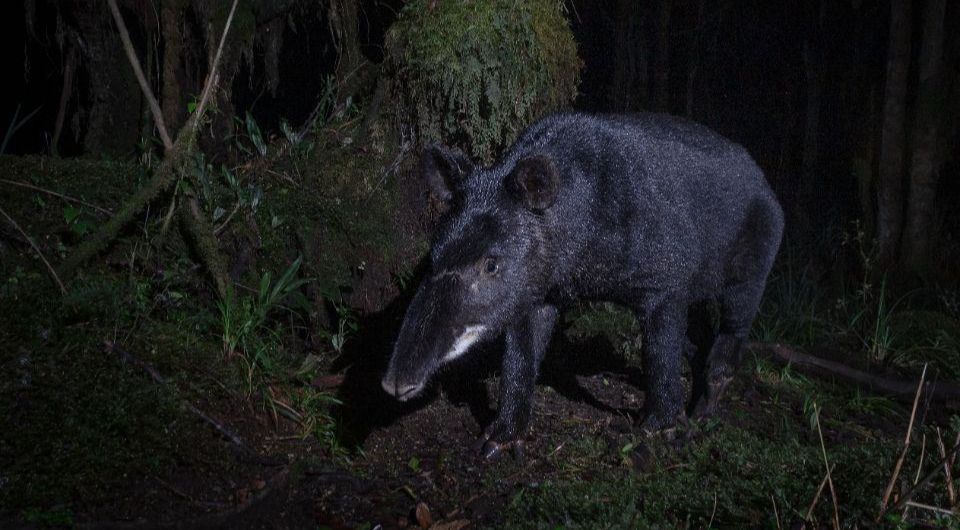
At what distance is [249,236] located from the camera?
4.55 metres

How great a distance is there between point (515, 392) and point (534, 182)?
117 cm

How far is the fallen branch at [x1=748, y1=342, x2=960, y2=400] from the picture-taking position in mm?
5000

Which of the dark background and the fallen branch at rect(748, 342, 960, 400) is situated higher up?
the dark background

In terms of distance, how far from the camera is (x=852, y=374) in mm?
5402

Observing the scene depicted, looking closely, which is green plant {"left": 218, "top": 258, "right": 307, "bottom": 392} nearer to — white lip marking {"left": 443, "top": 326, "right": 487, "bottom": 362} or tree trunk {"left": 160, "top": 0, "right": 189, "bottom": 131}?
white lip marking {"left": 443, "top": 326, "right": 487, "bottom": 362}

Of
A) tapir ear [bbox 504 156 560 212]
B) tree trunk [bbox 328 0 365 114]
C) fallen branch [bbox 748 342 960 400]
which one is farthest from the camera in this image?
tree trunk [bbox 328 0 365 114]

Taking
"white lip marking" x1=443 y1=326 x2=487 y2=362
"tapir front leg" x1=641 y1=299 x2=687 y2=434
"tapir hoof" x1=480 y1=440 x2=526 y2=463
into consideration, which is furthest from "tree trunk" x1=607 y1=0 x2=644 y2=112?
"white lip marking" x1=443 y1=326 x2=487 y2=362

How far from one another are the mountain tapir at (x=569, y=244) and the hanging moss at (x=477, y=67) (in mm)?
718

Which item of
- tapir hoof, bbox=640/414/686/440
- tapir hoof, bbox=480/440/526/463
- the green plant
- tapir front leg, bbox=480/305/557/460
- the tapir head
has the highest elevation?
the tapir head

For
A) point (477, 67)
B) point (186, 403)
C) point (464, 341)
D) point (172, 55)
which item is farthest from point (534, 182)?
point (172, 55)

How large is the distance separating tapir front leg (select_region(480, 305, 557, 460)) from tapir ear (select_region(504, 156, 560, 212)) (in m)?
0.69

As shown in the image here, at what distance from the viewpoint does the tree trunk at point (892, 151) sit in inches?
331

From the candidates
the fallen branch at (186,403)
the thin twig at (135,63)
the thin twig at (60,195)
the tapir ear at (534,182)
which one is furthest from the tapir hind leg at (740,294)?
the thin twig at (60,195)

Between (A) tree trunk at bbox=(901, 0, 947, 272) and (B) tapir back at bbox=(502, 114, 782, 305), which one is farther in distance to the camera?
(A) tree trunk at bbox=(901, 0, 947, 272)
